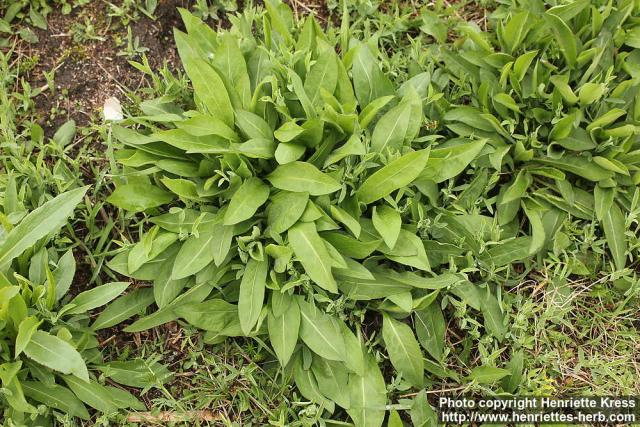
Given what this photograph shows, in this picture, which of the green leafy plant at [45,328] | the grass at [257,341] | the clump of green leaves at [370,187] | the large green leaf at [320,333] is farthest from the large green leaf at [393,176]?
the green leafy plant at [45,328]

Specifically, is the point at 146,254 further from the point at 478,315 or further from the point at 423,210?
the point at 478,315

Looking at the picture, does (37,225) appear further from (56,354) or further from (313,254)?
(313,254)

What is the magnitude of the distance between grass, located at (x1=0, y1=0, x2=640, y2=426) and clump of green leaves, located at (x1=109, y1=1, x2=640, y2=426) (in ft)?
0.32

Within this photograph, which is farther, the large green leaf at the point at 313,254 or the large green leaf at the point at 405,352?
the large green leaf at the point at 405,352

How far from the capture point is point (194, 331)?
301 cm

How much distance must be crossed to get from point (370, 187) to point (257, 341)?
0.94 meters

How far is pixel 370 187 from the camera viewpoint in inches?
111

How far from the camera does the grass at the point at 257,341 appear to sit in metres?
2.96

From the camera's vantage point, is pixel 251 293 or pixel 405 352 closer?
pixel 251 293

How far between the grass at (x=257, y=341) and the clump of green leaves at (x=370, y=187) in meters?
0.10

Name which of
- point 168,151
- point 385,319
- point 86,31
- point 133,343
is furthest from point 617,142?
point 86,31

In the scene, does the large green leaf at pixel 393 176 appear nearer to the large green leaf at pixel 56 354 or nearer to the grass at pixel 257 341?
the grass at pixel 257 341

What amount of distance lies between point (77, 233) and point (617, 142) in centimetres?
291

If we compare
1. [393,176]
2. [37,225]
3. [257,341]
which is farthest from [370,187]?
[37,225]
